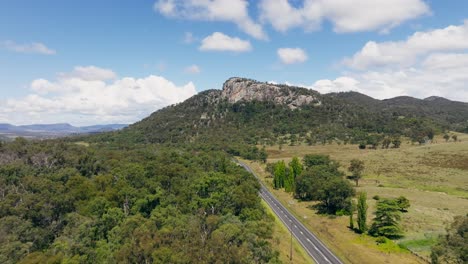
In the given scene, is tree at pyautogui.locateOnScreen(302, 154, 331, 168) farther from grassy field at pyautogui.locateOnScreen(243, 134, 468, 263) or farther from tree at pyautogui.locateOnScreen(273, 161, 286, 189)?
tree at pyautogui.locateOnScreen(273, 161, 286, 189)

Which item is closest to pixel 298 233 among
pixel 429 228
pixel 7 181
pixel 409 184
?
pixel 429 228

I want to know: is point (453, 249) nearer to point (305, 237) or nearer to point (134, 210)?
point (305, 237)

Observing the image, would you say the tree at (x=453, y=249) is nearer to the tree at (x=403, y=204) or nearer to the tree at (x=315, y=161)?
the tree at (x=403, y=204)

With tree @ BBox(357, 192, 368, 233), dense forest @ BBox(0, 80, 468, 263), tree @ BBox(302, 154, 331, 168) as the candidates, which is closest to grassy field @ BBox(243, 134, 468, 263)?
tree @ BBox(357, 192, 368, 233)

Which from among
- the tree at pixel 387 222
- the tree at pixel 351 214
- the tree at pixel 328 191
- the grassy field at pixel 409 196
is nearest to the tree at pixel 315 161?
the grassy field at pixel 409 196

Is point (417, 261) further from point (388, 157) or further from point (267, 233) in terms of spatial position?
point (388, 157)
